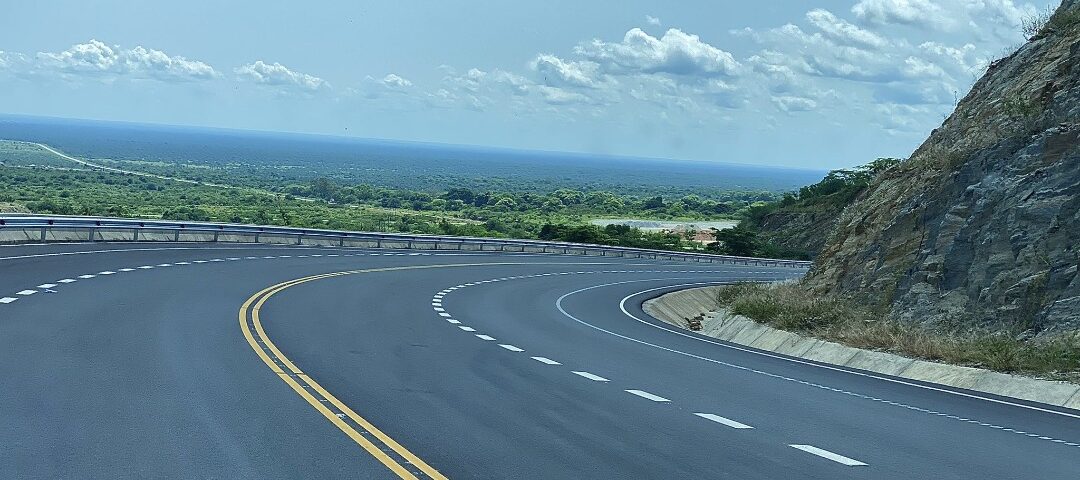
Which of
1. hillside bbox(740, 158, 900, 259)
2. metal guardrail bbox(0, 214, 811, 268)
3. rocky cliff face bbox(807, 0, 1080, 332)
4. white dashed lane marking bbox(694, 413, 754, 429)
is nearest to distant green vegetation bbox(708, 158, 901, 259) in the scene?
hillside bbox(740, 158, 900, 259)

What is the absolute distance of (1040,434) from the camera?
13.4 m

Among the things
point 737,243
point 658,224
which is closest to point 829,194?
point 737,243

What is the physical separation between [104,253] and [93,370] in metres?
24.6

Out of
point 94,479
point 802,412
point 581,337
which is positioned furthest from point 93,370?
point 581,337

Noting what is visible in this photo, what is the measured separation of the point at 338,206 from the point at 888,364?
12147cm

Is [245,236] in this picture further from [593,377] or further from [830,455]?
[830,455]

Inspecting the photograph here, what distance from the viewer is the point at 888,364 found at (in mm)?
20875

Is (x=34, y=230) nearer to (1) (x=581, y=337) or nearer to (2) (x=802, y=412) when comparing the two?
(1) (x=581, y=337)

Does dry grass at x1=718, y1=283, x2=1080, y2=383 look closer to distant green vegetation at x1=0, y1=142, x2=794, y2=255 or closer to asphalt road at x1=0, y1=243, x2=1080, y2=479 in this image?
asphalt road at x1=0, y1=243, x2=1080, y2=479

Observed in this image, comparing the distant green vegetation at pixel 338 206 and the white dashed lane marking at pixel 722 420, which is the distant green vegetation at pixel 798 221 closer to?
the distant green vegetation at pixel 338 206

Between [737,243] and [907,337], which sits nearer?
[907,337]

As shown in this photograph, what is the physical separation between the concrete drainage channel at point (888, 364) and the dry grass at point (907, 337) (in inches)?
9.3

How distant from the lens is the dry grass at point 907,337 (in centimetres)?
1789

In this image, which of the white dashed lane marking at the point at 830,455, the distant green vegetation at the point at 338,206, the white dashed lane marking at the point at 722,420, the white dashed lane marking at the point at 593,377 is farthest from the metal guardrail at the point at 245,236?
the white dashed lane marking at the point at 830,455
